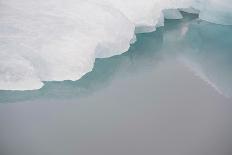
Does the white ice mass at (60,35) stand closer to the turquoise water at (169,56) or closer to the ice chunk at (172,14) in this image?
the turquoise water at (169,56)

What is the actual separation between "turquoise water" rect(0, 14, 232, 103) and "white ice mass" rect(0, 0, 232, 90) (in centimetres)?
6

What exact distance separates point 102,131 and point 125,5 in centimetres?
172

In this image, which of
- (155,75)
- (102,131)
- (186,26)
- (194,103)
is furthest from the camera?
(186,26)

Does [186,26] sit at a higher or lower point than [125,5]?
lower

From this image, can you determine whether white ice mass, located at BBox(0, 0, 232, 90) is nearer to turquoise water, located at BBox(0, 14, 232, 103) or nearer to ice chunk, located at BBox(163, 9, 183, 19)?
turquoise water, located at BBox(0, 14, 232, 103)

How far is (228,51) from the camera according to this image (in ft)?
11.7

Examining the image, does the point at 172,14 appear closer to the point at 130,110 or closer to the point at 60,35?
the point at 60,35

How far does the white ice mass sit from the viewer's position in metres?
2.46

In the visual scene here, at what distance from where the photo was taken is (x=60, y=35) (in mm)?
2762

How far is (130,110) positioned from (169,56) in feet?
3.54

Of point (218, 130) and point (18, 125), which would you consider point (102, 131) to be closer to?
point (18, 125)

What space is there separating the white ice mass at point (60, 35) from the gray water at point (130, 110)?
8 cm

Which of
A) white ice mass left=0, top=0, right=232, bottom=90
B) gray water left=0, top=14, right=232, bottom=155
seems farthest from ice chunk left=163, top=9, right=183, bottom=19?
gray water left=0, top=14, right=232, bottom=155

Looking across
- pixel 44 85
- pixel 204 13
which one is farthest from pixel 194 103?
pixel 204 13
